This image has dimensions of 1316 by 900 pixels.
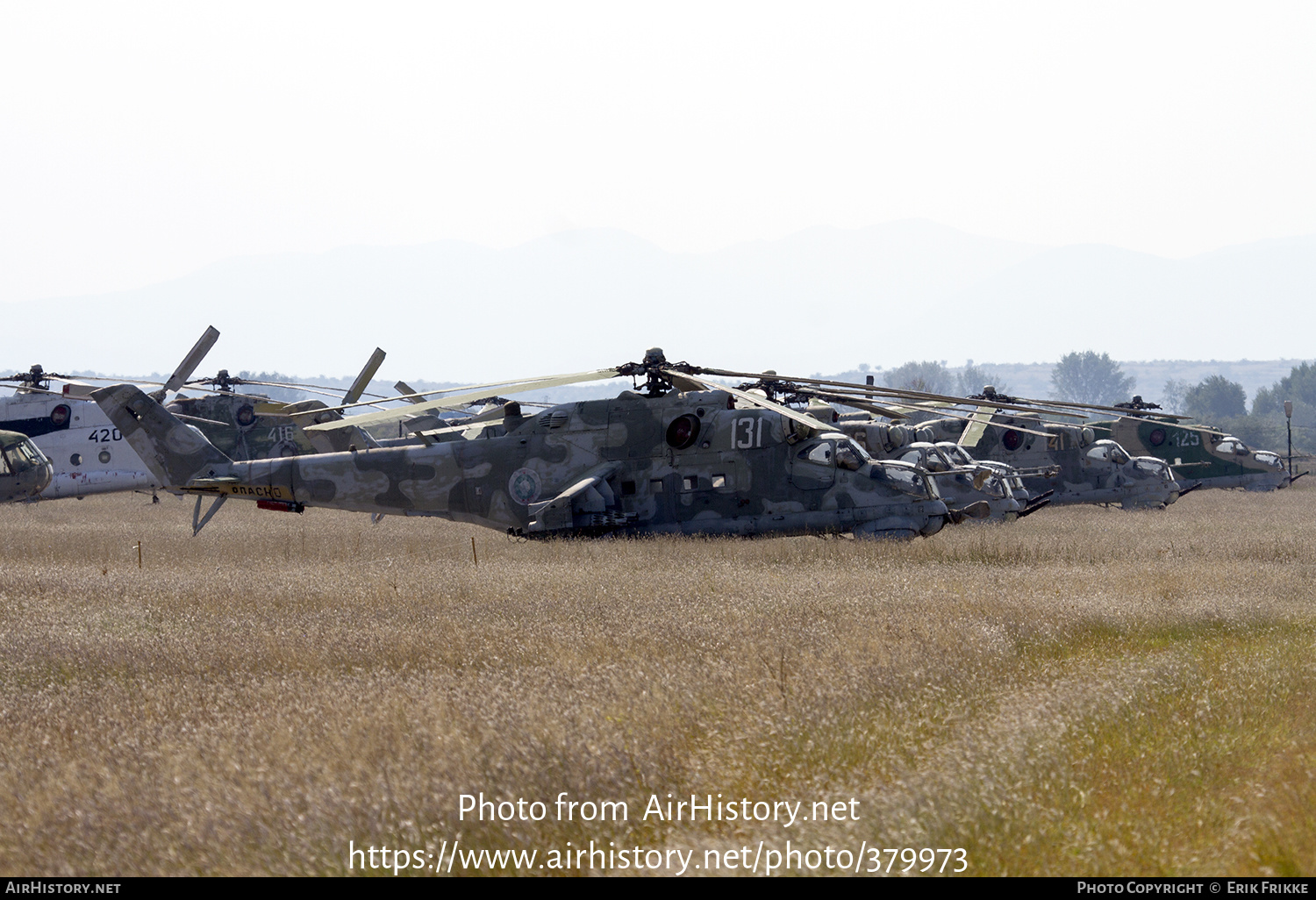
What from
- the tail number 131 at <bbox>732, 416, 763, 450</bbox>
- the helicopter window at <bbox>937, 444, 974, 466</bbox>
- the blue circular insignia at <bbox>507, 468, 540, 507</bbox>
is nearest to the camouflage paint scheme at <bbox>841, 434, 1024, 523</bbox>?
the helicopter window at <bbox>937, 444, 974, 466</bbox>

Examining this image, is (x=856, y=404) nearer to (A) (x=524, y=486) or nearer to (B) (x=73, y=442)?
(A) (x=524, y=486)

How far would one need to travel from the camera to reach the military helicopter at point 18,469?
21016mm

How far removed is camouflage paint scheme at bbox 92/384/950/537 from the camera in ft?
52.0

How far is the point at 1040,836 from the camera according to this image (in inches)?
185

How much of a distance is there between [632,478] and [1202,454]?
23.9m

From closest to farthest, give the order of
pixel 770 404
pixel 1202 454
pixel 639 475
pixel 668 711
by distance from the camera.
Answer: pixel 668 711 < pixel 770 404 < pixel 639 475 < pixel 1202 454

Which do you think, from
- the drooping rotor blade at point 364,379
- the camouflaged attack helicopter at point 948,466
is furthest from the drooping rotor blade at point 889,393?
the drooping rotor blade at point 364,379

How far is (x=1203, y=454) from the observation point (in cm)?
3250

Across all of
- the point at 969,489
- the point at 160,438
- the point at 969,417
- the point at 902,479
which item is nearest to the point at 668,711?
the point at 902,479

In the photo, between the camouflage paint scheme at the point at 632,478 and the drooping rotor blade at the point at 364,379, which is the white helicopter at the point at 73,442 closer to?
the drooping rotor blade at the point at 364,379

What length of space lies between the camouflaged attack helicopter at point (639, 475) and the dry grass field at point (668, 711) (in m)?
2.45

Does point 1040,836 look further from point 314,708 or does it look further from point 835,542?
point 835,542

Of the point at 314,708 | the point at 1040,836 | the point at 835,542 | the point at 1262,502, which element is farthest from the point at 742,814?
the point at 1262,502

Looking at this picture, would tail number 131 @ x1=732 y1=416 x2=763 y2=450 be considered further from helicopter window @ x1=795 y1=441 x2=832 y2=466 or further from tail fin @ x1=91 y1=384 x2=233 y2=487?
tail fin @ x1=91 y1=384 x2=233 y2=487
